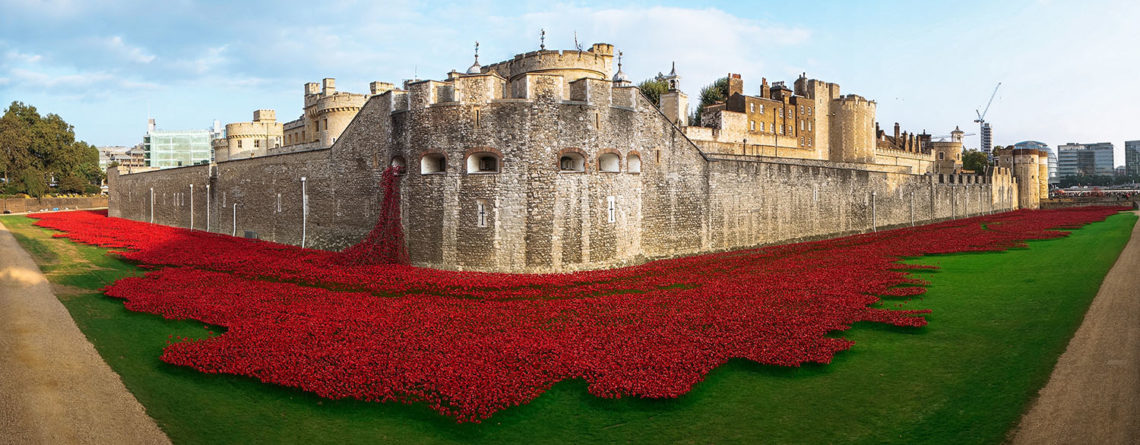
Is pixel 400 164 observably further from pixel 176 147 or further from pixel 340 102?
pixel 176 147

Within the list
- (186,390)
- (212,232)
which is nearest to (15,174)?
(212,232)

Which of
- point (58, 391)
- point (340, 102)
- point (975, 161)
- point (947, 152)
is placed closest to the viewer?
point (58, 391)

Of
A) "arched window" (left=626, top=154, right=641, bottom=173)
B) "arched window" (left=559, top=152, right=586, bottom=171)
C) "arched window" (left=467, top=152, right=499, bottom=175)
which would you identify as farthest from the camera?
"arched window" (left=626, top=154, right=641, bottom=173)

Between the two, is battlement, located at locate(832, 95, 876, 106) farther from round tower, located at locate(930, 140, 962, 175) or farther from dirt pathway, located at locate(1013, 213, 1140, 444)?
dirt pathway, located at locate(1013, 213, 1140, 444)

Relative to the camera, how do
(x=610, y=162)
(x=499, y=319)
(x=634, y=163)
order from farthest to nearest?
(x=634, y=163)
(x=610, y=162)
(x=499, y=319)

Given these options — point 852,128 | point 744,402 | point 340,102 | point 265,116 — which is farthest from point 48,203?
point 852,128

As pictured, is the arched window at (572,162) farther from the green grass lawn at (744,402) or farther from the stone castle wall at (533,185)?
the green grass lawn at (744,402)

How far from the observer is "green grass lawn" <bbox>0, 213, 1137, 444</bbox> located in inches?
316

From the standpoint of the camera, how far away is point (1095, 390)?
9008 millimetres

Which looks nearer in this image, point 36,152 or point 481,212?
point 481,212

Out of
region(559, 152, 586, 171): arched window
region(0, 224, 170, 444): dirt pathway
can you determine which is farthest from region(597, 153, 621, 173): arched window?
region(0, 224, 170, 444): dirt pathway

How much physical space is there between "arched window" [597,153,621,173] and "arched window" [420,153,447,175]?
5.93m

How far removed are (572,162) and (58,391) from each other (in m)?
16.3

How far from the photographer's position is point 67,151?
3204 inches
